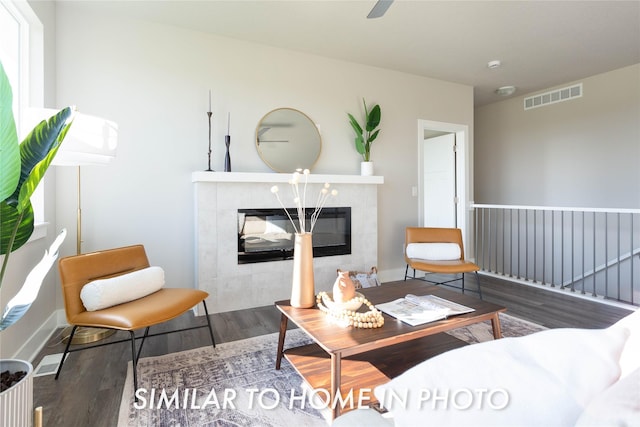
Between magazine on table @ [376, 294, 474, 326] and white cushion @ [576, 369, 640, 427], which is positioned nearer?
white cushion @ [576, 369, 640, 427]

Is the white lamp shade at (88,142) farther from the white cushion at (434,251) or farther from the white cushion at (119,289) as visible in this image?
the white cushion at (434,251)

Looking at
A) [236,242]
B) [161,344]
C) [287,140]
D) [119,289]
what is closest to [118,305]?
[119,289]

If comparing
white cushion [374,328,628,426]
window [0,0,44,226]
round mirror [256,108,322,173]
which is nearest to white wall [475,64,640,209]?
round mirror [256,108,322,173]

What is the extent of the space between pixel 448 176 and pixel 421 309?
3.44 meters

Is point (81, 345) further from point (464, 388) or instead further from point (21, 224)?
point (464, 388)

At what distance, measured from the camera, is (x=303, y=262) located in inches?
72.3

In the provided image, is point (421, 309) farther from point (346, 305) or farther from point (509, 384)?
point (509, 384)

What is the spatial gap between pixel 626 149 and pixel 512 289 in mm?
2322

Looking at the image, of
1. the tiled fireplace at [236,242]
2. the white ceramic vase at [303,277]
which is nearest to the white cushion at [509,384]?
the white ceramic vase at [303,277]

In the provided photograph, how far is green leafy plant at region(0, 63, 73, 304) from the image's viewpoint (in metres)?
0.95

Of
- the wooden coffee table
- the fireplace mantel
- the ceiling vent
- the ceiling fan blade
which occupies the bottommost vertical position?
the wooden coffee table

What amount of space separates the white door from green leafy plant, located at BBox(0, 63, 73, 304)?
416cm

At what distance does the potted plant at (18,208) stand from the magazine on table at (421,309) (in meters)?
1.47

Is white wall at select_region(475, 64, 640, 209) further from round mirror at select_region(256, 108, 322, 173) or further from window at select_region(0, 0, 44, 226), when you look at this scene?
window at select_region(0, 0, 44, 226)
